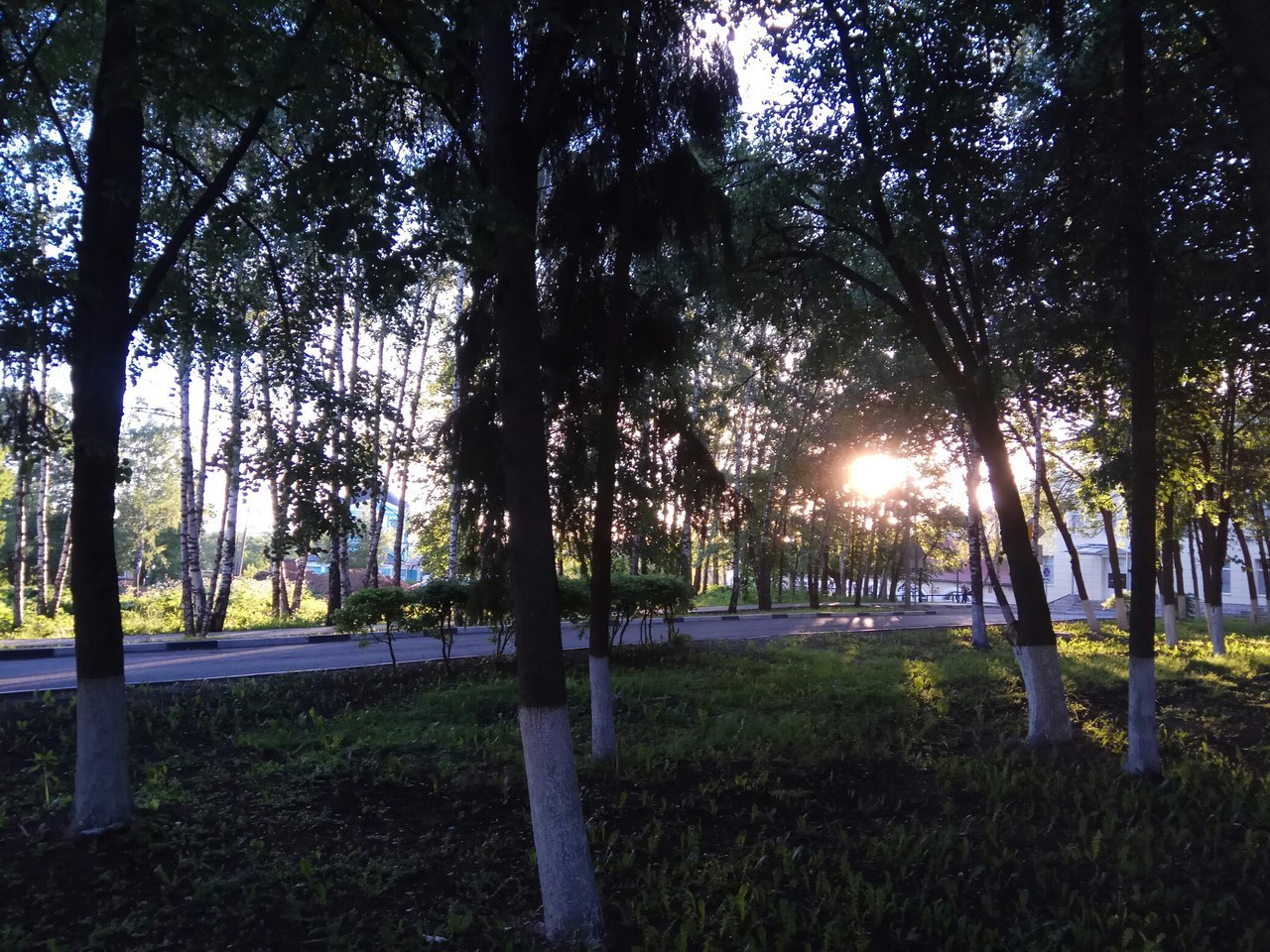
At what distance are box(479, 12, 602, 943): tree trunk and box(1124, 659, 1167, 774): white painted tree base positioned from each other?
4977 millimetres

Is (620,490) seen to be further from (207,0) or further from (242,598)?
(242,598)

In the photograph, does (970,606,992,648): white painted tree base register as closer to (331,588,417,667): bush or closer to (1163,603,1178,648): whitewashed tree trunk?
(1163,603,1178,648): whitewashed tree trunk

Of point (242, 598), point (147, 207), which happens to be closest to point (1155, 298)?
point (147, 207)

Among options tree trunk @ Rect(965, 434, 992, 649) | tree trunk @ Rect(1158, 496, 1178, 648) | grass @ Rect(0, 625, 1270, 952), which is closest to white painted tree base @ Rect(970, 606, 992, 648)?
tree trunk @ Rect(965, 434, 992, 649)

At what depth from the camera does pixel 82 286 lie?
4.91 meters

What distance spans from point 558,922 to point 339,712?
569 centimetres

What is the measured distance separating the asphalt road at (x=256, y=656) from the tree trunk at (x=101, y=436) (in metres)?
5.45

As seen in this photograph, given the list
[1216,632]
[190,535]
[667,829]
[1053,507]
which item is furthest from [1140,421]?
[190,535]

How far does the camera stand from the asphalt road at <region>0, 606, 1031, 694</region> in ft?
35.7

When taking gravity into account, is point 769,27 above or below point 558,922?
above

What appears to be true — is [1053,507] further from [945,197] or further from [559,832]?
[559,832]

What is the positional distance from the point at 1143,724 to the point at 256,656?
12.0m

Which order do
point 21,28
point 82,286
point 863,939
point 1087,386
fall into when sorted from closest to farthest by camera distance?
point 863,939
point 82,286
point 21,28
point 1087,386

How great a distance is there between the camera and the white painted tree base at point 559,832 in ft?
13.4
